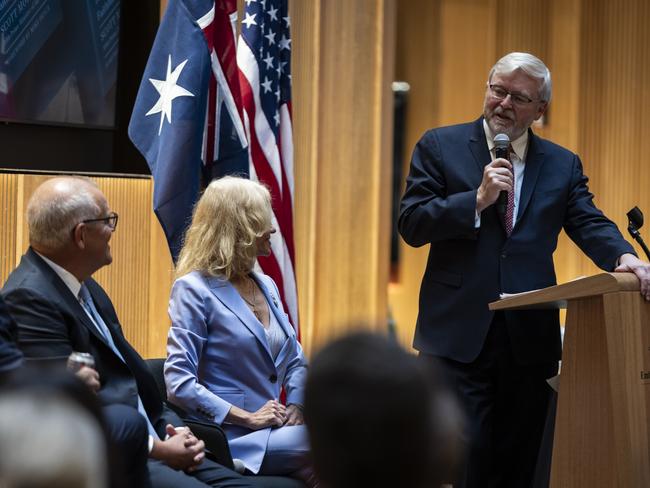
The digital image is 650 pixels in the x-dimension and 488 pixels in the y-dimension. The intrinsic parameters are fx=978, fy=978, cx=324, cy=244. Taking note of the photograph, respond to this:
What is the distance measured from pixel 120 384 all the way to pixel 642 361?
163cm

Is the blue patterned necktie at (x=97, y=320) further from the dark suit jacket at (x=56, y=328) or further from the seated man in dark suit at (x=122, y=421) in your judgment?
the seated man in dark suit at (x=122, y=421)

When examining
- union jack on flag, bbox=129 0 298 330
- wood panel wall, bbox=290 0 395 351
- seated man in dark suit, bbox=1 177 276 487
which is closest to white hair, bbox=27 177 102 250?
seated man in dark suit, bbox=1 177 276 487

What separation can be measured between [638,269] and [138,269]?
9.70 ft

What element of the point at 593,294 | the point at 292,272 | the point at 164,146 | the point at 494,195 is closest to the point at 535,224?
the point at 494,195

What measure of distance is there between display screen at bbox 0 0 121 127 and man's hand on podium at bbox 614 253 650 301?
301cm

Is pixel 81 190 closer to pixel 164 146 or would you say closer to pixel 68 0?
pixel 164 146

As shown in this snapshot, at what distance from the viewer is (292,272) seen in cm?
459

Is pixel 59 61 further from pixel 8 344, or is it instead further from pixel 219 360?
pixel 8 344

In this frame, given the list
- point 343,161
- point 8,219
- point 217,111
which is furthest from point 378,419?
point 343,161

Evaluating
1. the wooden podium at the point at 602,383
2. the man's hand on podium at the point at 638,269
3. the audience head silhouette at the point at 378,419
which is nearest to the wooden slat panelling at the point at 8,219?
the wooden podium at the point at 602,383

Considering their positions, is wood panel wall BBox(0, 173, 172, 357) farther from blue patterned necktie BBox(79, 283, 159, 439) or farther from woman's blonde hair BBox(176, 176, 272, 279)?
blue patterned necktie BBox(79, 283, 159, 439)

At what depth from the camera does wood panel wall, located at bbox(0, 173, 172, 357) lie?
5227 mm

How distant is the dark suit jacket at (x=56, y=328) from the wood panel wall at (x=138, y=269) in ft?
7.56

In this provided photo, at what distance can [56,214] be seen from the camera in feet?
9.21
